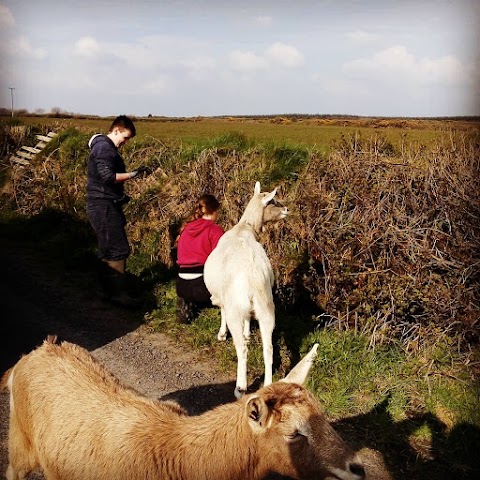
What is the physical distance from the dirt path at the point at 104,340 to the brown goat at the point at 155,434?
1189mm

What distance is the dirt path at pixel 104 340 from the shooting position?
6.20 metres

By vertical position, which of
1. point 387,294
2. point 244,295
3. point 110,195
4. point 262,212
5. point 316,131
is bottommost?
point 387,294

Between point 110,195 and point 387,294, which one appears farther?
point 110,195

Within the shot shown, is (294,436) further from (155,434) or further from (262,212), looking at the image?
(262,212)

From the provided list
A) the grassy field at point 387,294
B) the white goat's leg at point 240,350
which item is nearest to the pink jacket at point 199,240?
the grassy field at point 387,294

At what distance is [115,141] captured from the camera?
8125 mm

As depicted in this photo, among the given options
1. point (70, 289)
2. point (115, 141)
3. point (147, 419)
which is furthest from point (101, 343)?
point (147, 419)

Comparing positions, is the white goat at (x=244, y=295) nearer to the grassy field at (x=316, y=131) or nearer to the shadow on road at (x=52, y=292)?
the shadow on road at (x=52, y=292)

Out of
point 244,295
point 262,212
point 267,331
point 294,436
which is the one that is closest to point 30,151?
point 262,212

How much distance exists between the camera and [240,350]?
5938 mm

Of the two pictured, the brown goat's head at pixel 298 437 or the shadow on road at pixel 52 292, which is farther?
the shadow on road at pixel 52 292

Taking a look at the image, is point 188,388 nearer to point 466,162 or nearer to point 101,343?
point 101,343

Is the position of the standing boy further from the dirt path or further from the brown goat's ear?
the brown goat's ear

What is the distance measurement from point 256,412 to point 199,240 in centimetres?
474
